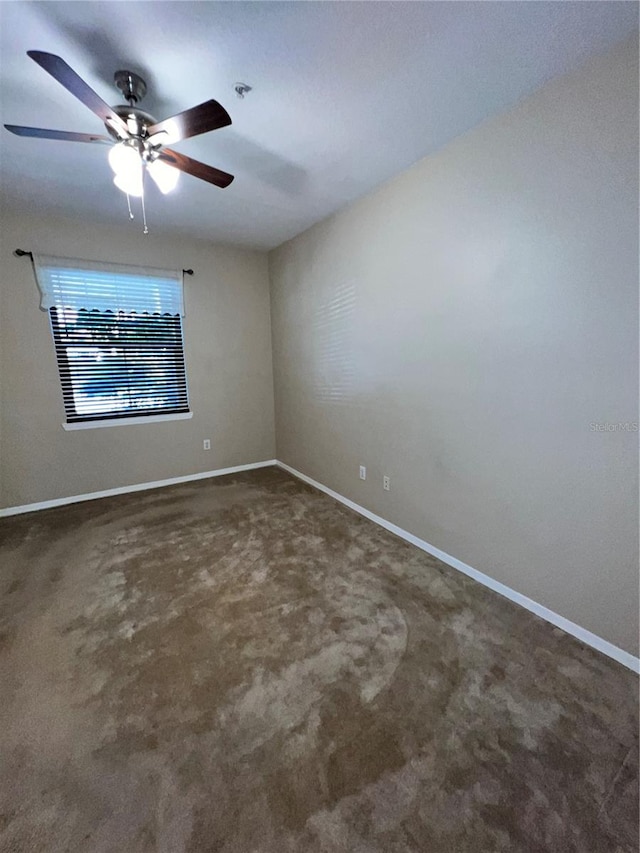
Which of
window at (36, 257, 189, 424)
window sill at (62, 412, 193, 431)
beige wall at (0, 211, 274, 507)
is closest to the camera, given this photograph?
beige wall at (0, 211, 274, 507)

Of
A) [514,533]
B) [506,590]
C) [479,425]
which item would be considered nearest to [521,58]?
[479,425]

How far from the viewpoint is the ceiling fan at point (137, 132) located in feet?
4.53

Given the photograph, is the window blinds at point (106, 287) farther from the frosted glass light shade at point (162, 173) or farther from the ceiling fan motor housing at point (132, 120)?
the ceiling fan motor housing at point (132, 120)

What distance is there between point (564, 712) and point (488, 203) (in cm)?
239

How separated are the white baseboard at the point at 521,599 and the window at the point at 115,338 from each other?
244 cm

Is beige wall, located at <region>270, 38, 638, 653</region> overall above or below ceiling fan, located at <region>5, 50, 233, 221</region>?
below

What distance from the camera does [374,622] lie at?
1.86 meters

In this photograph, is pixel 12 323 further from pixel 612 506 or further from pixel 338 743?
pixel 612 506

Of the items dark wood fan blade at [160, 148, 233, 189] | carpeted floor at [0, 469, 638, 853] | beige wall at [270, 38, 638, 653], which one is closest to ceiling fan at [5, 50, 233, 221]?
dark wood fan blade at [160, 148, 233, 189]

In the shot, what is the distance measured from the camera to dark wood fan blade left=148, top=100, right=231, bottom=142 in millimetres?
1349

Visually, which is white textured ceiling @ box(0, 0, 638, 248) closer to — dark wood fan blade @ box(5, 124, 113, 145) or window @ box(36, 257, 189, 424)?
dark wood fan blade @ box(5, 124, 113, 145)

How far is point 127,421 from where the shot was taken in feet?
11.9

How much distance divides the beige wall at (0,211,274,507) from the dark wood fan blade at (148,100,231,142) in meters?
2.24

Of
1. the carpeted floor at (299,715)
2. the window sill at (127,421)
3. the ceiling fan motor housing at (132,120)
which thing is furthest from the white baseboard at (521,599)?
the ceiling fan motor housing at (132,120)
